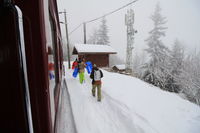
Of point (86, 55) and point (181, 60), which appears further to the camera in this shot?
point (86, 55)

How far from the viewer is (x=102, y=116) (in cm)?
328

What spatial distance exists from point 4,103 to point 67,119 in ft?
9.30

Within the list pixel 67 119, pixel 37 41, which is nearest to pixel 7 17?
pixel 37 41

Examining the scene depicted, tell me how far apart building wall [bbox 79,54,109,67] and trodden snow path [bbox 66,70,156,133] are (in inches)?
480

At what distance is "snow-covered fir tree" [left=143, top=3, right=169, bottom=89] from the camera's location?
15.5 meters

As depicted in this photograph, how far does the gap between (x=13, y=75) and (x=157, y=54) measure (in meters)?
18.2

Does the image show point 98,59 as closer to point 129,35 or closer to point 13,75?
point 129,35

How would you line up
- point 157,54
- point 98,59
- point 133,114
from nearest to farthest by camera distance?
point 133,114
point 157,54
point 98,59

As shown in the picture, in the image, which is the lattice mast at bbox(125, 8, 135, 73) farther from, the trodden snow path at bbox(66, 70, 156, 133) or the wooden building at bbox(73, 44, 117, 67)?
the trodden snow path at bbox(66, 70, 156, 133)

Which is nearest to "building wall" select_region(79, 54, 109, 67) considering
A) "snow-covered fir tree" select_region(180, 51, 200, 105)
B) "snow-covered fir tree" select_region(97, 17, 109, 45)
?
"snow-covered fir tree" select_region(180, 51, 200, 105)

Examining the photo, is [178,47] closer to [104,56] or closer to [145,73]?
[145,73]

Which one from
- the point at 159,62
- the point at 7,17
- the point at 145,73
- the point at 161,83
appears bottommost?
the point at 161,83

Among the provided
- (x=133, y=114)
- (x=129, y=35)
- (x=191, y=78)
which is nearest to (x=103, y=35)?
(x=129, y=35)

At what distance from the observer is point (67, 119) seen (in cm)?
312
